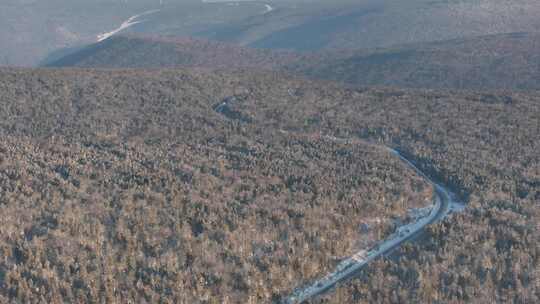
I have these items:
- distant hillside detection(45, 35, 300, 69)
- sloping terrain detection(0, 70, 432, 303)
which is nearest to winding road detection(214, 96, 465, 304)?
sloping terrain detection(0, 70, 432, 303)

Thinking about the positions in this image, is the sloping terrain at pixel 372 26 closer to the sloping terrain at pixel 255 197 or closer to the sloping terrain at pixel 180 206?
the sloping terrain at pixel 255 197

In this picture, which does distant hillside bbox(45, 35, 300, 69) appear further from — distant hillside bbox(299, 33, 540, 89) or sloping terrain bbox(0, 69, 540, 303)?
sloping terrain bbox(0, 69, 540, 303)

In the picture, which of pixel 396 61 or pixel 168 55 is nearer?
pixel 396 61

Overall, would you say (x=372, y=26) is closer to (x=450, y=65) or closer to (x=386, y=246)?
(x=450, y=65)

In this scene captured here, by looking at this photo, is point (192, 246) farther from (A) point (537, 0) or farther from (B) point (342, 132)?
(A) point (537, 0)

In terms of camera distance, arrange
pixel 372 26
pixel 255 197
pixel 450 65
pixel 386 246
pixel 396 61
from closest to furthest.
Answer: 1. pixel 386 246
2. pixel 255 197
3. pixel 450 65
4. pixel 396 61
5. pixel 372 26

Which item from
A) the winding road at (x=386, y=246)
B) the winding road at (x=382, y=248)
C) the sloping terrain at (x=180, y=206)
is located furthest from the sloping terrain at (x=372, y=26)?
the winding road at (x=382, y=248)

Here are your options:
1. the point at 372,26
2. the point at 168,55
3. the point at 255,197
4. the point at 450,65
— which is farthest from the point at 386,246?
the point at 372,26
